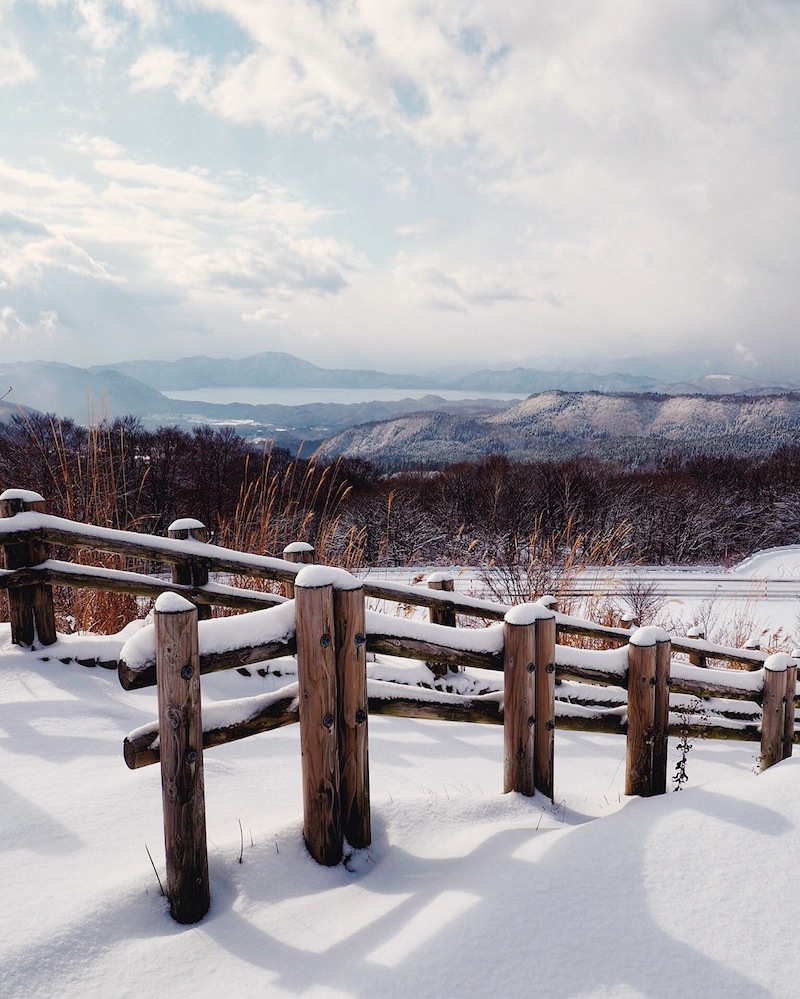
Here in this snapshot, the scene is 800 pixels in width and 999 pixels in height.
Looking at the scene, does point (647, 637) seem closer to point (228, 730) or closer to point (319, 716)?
point (319, 716)

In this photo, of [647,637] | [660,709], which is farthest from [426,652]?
[660,709]

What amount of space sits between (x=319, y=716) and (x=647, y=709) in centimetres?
166

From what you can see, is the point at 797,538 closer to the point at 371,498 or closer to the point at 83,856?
the point at 371,498

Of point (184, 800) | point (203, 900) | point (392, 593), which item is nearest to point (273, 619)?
point (184, 800)

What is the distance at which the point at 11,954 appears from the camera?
1653mm

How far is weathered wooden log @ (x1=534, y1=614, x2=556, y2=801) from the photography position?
2648mm

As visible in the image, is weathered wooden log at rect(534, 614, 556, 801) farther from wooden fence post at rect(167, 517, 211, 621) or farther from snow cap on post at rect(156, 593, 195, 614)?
wooden fence post at rect(167, 517, 211, 621)

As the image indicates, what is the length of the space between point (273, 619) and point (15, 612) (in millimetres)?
2831

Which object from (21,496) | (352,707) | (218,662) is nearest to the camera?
(218,662)

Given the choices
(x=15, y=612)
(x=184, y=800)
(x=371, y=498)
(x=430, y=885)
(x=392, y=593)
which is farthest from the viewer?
(x=371, y=498)

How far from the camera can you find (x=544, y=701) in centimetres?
269

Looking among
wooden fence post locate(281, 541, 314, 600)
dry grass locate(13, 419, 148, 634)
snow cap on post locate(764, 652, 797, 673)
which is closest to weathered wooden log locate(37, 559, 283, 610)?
wooden fence post locate(281, 541, 314, 600)

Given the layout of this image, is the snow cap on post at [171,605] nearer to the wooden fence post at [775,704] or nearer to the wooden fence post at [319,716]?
the wooden fence post at [319,716]

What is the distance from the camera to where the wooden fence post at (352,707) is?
7.04ft
